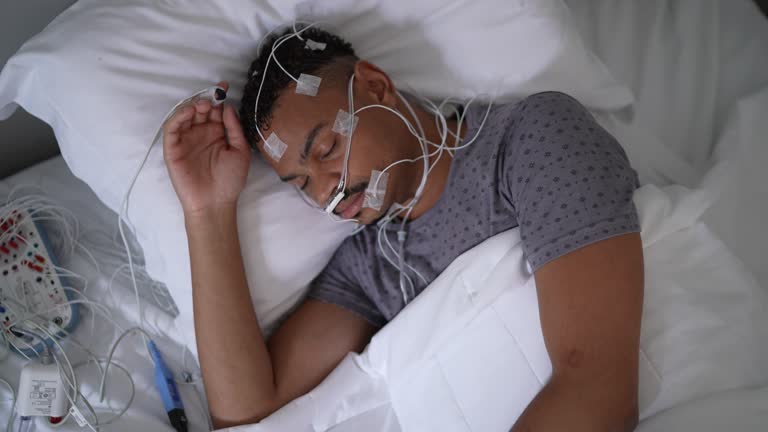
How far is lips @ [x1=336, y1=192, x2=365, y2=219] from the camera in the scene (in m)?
1.18

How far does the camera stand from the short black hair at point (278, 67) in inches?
46.8

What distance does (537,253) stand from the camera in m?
0.98

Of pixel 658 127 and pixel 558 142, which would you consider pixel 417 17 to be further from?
pixel 658 127

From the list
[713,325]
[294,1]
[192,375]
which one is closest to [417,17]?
[294,1]

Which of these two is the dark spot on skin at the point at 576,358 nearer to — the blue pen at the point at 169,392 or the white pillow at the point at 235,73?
the white pillow at the point at 235,73

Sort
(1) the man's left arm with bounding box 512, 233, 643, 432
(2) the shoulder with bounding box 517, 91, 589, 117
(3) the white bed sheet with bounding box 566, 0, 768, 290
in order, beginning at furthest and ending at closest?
(3) the white bed sheet with bounding box 566, 0, 768, 290, (2) the shoulder with bounding box 517, 91, 589, 117, (1) the man's left arm with bounding box 512, 233, 643, 432

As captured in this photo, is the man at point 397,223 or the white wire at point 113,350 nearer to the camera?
the man at point 397,223

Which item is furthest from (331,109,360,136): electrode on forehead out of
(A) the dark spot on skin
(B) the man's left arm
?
(A) the dark spot on skin

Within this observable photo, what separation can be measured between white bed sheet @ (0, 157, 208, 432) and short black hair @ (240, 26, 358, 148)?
518 mm

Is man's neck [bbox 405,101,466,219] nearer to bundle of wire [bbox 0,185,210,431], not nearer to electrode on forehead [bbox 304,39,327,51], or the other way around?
electrode on forehead [bbox 304,39,327,51]

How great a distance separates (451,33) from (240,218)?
0.69 meters

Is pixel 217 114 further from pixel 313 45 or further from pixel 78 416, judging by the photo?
pixel 78 416

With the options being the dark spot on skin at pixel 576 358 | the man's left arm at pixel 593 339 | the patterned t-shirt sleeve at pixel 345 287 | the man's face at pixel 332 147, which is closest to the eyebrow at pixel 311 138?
the man's face at pixel 332 147

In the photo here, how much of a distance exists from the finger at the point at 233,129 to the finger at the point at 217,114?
0.08 ft
